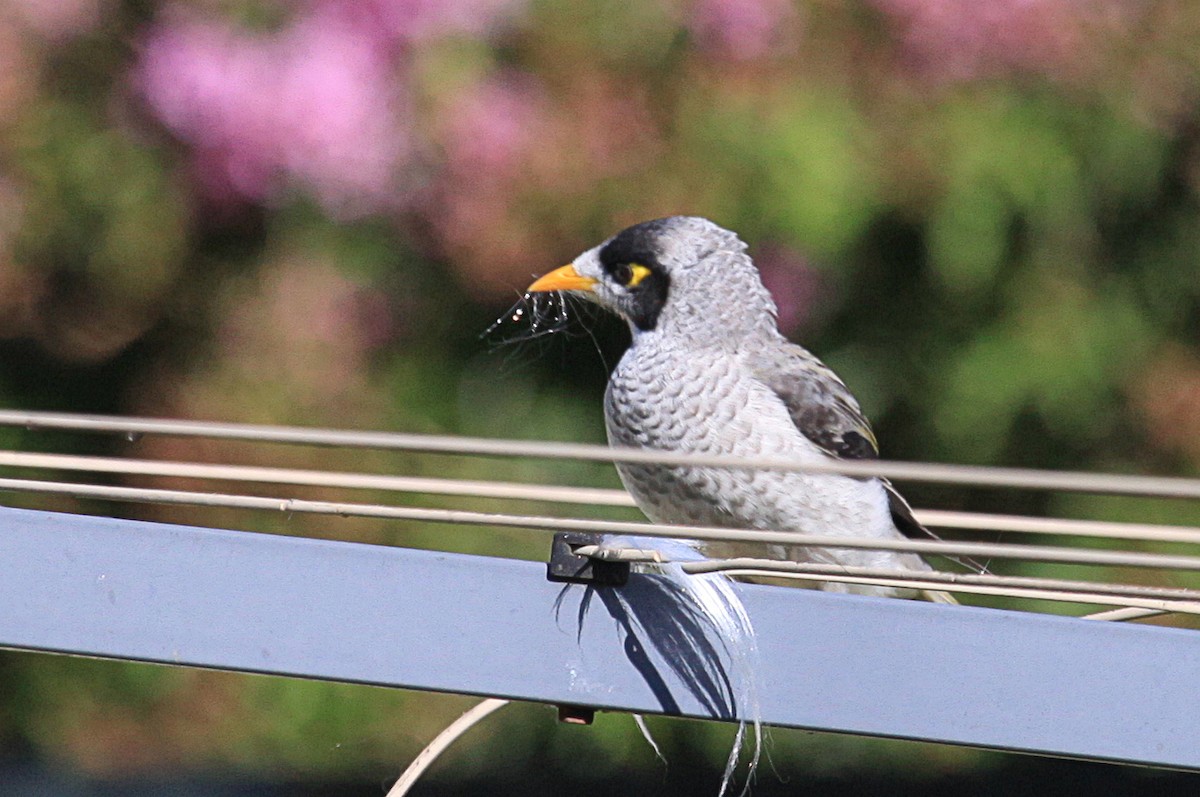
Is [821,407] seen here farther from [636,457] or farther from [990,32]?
[636,457]

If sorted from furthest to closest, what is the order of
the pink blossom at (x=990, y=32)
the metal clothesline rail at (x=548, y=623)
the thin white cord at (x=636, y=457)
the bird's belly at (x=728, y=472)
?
the pink blossom at (x=990, y=32)
the bird's belly at (x=728, y=472)
the metal clothesline rail at (x=548, y=623)
the thin white cord at (x=636, y=457)

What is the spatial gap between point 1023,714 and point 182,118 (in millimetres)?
1579

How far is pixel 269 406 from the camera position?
2195 mm

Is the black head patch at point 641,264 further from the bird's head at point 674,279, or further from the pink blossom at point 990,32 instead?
the pink blossom at point 990,32

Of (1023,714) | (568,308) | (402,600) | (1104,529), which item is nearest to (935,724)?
(1023,714)

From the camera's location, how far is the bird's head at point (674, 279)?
6.15ft

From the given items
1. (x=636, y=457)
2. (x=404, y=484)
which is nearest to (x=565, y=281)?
(x=404, y=484)

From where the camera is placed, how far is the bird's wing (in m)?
1.91

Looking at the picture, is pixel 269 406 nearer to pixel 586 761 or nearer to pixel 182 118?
pixel 182 118

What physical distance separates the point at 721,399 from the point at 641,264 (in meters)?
0.22

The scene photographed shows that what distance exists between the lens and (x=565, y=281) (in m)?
1.92

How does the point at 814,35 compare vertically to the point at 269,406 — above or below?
above

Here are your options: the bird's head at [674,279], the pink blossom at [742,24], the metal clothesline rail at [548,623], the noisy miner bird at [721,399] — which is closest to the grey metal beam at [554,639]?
the metal clothesline rail at [548,623]

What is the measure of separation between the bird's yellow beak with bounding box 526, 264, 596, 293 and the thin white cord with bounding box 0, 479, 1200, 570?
2.88 ft
